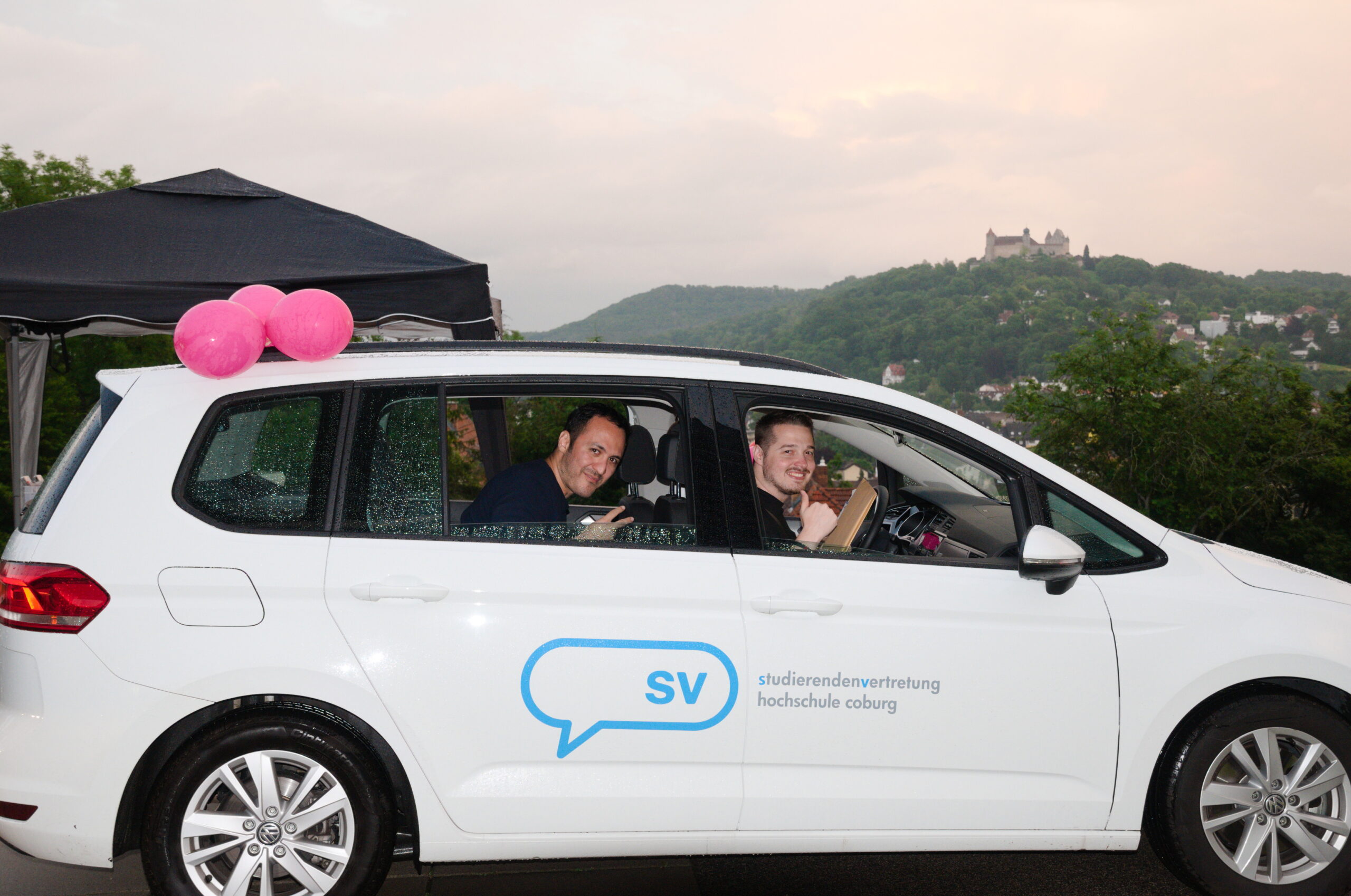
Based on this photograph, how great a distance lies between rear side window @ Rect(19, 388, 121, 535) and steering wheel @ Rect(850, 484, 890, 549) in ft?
7.23

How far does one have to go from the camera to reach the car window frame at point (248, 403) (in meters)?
2.58

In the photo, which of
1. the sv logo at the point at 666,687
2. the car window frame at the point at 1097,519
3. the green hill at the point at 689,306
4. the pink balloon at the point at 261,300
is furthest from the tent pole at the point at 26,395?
the green hill at the point at 689,306

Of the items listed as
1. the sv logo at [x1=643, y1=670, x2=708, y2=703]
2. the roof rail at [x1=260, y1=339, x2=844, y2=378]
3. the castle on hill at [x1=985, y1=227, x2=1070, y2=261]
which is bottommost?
the sv logo at [x1=643, y1=670, x2=708, y2=703]

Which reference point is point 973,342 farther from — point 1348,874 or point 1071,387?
point 1348,874

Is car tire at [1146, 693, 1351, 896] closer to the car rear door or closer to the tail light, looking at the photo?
the car rear door

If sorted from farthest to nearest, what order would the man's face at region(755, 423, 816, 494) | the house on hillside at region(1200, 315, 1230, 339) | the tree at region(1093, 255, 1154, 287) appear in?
the tree at region(1093, 255, 1154, 287)
the house on hillside at region(1200, 315, 1230, 339)
the man's face at region(755, 423, 816, 494)

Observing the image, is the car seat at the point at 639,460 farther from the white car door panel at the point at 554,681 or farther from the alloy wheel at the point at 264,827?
the alloy wheel at the point at 264,827

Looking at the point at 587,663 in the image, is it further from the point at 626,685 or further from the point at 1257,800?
the point at 1257,800

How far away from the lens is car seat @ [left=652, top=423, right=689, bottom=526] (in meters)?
2.77

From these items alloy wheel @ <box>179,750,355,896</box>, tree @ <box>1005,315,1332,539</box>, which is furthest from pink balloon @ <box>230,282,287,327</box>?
tree @ <box>1005,315,1332,539</box>

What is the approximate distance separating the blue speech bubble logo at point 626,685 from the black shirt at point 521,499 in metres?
0.40

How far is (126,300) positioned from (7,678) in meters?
3.37

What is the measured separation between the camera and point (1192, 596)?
9.26ft

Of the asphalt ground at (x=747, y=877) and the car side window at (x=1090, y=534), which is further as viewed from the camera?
the asphalt ground at (x=747, y=877)
